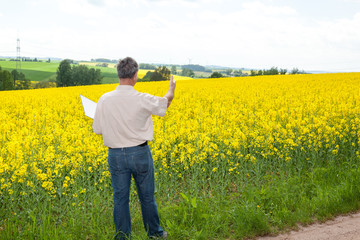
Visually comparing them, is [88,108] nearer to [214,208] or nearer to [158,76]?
[214,208]

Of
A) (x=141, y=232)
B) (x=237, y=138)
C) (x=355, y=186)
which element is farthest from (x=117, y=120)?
(x=355, y=186)

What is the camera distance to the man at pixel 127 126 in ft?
11.6

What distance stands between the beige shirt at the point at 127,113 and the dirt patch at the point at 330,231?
236cm

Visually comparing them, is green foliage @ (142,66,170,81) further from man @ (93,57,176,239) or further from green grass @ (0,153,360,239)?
man @ (93,57,176,239)

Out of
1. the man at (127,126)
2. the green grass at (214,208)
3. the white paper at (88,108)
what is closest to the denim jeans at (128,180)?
the man at (127,126)

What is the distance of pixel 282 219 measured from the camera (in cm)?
489

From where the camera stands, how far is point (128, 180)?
378cm

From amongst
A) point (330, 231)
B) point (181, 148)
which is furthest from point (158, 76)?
point (330, 231)

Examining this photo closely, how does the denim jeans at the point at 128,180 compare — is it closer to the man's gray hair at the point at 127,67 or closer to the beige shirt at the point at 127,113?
the beige shirt at the point at 127,113

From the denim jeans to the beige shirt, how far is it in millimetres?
121

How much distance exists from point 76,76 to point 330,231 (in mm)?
68908

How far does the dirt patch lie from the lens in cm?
443

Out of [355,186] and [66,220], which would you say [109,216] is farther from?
[355,186]

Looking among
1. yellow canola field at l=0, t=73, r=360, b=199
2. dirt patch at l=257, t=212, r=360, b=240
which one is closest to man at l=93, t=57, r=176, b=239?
yellow canola field at l=0, t=73, r=360, b=199
